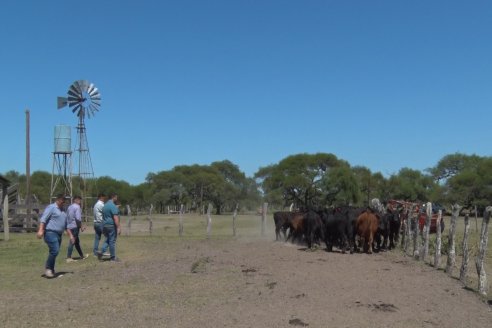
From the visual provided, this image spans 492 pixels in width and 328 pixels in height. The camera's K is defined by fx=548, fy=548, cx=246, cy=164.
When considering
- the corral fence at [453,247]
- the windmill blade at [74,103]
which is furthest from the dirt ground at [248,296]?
the windmill blade at [74,103]

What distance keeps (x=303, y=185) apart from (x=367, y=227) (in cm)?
5548

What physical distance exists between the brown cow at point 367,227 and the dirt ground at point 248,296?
8.94ft

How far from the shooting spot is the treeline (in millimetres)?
67688

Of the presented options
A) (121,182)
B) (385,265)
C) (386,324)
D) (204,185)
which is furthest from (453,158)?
(386,324)

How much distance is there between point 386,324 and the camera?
25.7 feet

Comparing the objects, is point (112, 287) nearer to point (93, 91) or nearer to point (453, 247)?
point (453, 247)

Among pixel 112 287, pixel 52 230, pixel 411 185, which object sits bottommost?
pixel 112 287

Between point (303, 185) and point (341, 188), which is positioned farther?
point (303, 185)

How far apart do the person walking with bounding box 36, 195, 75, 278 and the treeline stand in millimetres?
46614

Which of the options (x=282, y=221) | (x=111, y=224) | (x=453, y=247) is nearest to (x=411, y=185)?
(x=282, y=221)

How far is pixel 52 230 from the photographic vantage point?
41.3ft

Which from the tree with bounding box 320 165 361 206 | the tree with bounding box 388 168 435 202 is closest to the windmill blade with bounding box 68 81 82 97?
the tree with bounding box 320 165 361 206

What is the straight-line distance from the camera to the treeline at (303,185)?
222ft

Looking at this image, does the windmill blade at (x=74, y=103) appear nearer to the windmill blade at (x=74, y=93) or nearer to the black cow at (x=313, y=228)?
the windmill blade at (x=74, y=93)
